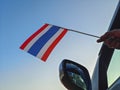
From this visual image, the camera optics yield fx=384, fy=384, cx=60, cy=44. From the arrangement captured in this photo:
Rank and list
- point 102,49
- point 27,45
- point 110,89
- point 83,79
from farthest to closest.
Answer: point 27,45, point 102,49, point 83,79, point 110,89

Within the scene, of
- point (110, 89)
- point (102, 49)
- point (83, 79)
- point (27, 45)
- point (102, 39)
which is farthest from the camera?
point (27, 45)

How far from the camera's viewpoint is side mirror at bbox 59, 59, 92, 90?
2627 millimetres

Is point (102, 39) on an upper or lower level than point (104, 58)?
upper

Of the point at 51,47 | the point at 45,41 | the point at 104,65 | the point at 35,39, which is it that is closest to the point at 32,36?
the point at 35,39

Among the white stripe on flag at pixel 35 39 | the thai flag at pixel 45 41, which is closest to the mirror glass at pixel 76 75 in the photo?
the thai flag at pixel 45 41

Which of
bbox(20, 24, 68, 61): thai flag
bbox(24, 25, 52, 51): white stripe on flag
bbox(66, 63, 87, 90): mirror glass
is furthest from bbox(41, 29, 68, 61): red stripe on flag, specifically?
bbox(66, 63, 87, 90): mirror glass

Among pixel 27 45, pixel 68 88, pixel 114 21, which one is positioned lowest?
pixel 27 45

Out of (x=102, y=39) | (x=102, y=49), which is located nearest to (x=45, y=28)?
(x=102, y=49)

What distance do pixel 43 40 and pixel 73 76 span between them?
4.42 ft

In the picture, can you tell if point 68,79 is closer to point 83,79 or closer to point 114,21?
point 83,79

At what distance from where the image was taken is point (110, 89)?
259 cm

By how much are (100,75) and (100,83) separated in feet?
0.27

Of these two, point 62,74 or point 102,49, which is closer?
point 62,74

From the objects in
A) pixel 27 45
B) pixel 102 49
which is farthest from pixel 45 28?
pixel 102 49
